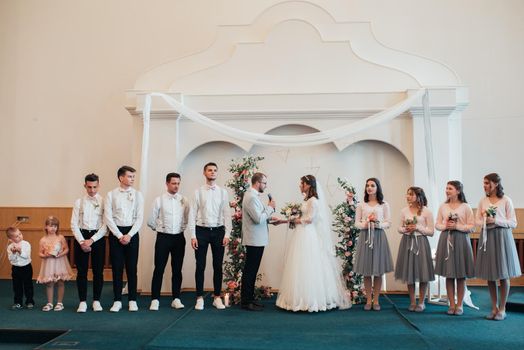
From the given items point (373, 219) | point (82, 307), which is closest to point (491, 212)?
point (373, 219)

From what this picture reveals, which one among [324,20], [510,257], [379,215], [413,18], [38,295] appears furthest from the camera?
[413,18]

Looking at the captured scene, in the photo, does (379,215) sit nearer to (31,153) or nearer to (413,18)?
(413,18)

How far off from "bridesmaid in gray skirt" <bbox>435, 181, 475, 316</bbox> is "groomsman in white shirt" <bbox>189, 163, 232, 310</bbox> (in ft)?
8.26

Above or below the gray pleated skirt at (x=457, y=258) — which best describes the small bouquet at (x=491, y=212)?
above

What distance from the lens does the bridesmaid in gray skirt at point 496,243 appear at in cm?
554

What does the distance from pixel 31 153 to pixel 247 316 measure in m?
5.23

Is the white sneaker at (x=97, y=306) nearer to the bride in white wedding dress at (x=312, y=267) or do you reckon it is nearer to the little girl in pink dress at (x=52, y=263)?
the little girl in pink dress at (x=52, y=263)

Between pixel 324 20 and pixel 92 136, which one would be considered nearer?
pixel 324 20

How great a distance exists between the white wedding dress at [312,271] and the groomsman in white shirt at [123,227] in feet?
5.86

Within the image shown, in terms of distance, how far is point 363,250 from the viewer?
621cm

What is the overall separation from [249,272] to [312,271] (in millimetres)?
750

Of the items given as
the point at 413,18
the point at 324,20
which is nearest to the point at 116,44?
the point at 324,20

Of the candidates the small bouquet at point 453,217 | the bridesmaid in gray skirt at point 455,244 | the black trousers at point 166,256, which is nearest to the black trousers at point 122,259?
the black trousers at point 166,256

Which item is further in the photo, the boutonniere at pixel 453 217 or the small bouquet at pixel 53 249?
the small bouquet at pixel 53 249
